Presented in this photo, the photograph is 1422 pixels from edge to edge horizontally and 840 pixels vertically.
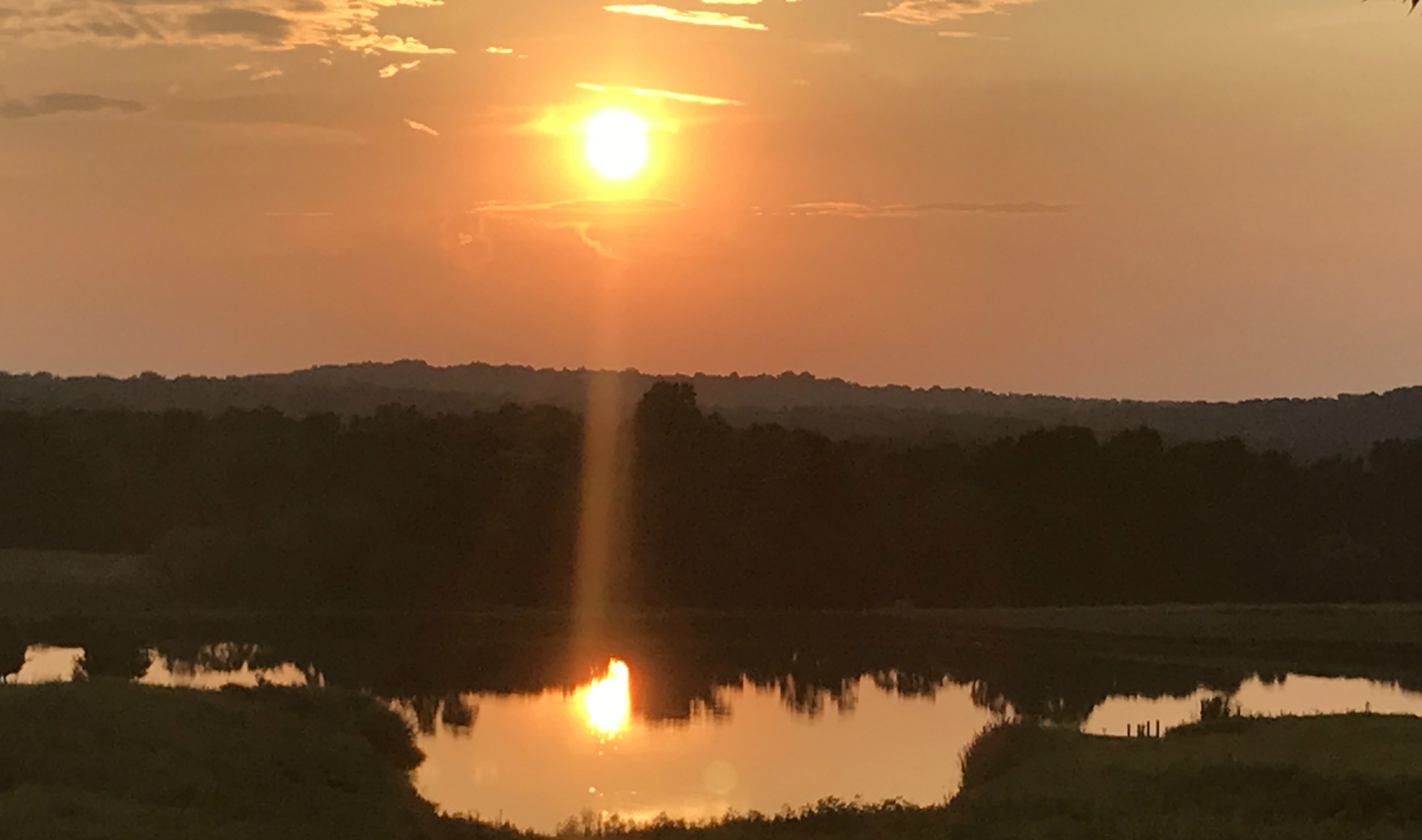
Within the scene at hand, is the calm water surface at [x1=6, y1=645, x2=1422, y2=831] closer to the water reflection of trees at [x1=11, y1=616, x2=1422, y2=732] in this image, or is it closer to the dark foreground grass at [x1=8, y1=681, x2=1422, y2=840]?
the water reflection of trees at [x1=11, y1=616, x2=1422, y2=732]

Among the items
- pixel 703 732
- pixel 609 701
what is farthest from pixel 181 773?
pixel 609 701

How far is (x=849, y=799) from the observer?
26.6 m

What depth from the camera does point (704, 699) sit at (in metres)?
39.3

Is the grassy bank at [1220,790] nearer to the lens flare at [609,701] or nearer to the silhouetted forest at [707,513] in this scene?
the lens flare at [609,701]

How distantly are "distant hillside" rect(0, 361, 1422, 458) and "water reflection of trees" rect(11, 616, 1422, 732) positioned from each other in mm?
54625

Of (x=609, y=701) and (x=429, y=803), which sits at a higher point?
(x=609, y=701)

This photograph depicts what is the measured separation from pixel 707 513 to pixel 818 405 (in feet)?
407

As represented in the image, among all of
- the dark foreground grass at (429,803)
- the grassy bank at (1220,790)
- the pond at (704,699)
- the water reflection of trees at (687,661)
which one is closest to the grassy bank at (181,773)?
the dark foreground grass at (429,803)

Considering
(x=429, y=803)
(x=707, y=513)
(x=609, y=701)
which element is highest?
(x=707, y=513)

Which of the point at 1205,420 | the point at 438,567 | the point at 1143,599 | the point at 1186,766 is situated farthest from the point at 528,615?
the point at 1205,420

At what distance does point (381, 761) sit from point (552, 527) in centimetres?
3548

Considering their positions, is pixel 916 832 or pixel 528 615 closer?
pixel 916 832

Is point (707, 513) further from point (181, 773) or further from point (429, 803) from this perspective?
point (181, 773)

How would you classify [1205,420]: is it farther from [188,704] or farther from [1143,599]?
[188,704]
